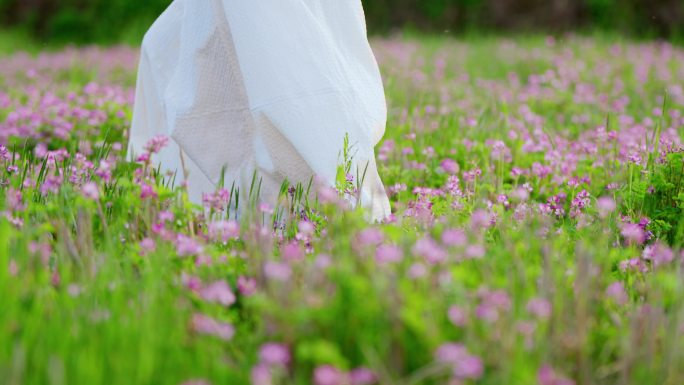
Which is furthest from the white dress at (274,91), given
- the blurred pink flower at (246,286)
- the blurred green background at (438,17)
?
the blurred green background at (438,17)

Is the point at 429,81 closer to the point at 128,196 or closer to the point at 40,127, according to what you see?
the point at 40,127

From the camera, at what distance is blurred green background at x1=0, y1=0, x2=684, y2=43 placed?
10938 mm

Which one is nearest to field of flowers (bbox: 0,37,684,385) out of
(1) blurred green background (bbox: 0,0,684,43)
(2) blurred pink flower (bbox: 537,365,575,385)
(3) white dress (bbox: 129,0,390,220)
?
(2) blurred pink flower (bbox: 537,365,575,385)

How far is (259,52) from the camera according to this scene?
8.75 feet

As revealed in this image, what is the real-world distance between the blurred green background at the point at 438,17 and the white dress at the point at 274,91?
8.29 m

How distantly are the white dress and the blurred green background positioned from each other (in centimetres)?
829

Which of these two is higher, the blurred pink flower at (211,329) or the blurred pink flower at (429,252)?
the blurred pink flower at (429,252)

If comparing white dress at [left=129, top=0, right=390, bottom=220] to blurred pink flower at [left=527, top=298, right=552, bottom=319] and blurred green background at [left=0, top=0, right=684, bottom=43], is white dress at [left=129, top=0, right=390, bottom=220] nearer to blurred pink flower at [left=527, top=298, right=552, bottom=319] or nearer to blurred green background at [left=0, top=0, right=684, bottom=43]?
blurred pink flower at [left=527, top=298, right=552, bottom=319]

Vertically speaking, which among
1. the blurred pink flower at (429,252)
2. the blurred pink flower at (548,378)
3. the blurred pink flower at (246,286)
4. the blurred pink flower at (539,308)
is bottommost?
the blurred pink flower at (246,286)

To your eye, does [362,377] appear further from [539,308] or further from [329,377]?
[539,308]

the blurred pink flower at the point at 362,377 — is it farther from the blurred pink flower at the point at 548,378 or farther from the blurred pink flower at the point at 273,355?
the blurred pink flower at the point at 548,378

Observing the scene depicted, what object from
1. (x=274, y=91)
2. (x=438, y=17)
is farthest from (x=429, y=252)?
(x=438, y=17)

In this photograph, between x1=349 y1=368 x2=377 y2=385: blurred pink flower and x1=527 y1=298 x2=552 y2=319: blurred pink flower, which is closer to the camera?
x1=349 y1=368 x2=377 y2=385: blurred pink flower

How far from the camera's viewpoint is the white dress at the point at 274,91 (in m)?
2.67
